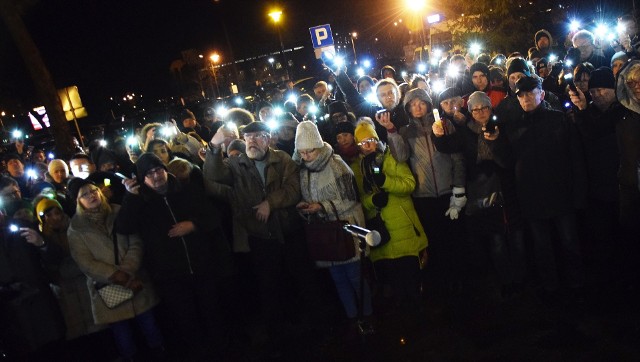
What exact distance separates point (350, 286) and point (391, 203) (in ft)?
3.19

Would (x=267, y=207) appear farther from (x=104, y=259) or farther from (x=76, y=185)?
(x=76, y=185)

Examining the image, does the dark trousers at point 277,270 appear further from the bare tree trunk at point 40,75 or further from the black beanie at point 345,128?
the bare tree trunk at point 40,75

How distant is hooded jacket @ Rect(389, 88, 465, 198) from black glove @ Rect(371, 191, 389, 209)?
18.8 inches

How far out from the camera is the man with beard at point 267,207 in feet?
15.7

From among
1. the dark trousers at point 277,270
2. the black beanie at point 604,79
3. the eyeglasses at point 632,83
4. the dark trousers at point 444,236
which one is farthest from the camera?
the dark trousers at point 444,236

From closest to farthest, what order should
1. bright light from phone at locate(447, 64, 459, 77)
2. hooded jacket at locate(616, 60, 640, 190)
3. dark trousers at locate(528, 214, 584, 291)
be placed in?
hooded jacket at locate(616, 60, 640, 190) < dark trousers at locate(528, 214, 584, 291) < bright light from phone at locate(447, 64, 459, 77)

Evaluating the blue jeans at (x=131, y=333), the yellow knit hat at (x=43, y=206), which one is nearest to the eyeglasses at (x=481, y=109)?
the blue jeans at (x=131, y=333)

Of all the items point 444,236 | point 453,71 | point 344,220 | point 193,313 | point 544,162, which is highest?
point 453,71

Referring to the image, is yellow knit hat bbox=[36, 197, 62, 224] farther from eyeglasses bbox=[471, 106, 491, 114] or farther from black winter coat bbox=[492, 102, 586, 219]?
black winter coat bbox=[492, 102, 586, 219]

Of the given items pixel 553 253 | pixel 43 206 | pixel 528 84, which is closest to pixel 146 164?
pixel 43 206

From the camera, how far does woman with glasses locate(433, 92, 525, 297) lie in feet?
14.8

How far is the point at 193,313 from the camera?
4973mm

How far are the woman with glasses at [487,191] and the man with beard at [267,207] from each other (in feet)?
5.55

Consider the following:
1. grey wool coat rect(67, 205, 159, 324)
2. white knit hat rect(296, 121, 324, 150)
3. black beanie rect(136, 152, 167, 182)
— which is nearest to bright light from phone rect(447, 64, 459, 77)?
white knit hat rect(296, 121, 324, 150)
